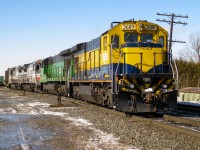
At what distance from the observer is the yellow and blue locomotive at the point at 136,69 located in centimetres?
1253

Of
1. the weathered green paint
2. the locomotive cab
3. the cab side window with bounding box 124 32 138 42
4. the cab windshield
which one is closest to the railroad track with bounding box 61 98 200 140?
the locomotive cab

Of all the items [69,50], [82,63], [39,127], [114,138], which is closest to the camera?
[114,138]

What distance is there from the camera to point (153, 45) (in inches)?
527

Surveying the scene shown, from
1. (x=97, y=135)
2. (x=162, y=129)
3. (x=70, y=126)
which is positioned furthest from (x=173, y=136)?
(x=70, y=126)

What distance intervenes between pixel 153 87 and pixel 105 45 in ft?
10.1

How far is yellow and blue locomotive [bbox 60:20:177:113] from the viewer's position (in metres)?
12.5

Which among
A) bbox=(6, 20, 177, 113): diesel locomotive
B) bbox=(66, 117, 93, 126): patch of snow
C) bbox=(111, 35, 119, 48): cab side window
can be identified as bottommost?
bbox=(66, 117, 93, 126): patch of snow

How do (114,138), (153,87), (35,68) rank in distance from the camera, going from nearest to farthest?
(114,138)
(153,87)
(35,68)

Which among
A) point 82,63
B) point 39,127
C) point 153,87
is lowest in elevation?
point 39,127

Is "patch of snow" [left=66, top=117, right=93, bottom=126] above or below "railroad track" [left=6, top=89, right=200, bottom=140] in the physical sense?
below

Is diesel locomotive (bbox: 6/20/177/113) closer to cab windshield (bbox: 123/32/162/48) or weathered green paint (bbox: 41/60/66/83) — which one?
cab windshield (bbox: 123/32/162/48)

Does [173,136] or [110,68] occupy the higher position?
[110,68]

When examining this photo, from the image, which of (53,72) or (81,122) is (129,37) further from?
(53,72)

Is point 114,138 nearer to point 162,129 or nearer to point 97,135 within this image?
point 97,135
